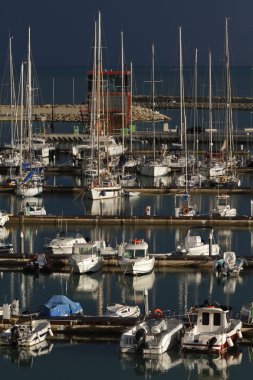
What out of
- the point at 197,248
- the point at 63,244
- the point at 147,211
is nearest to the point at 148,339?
the point at 197,248

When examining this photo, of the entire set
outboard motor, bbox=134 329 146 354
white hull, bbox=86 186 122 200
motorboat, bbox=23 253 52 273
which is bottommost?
outboard motor, bbox=134 329 146 354

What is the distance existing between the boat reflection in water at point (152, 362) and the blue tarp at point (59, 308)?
114 inches

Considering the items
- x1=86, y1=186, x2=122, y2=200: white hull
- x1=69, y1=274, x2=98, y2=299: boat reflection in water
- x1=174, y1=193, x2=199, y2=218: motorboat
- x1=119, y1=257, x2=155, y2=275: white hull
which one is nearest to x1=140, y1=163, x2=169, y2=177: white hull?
x1=86, y1=186, x2=122, y2=200: white hull

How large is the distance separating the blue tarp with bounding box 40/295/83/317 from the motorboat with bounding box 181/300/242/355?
372cm

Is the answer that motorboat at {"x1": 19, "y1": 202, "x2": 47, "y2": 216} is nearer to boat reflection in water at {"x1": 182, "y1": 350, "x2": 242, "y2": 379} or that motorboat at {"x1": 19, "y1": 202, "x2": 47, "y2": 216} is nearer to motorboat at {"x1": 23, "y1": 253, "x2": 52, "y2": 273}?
motorboat at {"x1": 23, "y1": 253, "x2": 52, "y2": 273}

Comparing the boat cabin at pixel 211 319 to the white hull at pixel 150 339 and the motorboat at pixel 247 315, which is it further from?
the motorboat at pixel 247 315

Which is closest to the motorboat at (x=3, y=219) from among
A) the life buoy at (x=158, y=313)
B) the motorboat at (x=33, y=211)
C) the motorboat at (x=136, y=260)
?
the motorboat at (x=33, y=211)

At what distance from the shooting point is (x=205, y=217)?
45.4 m

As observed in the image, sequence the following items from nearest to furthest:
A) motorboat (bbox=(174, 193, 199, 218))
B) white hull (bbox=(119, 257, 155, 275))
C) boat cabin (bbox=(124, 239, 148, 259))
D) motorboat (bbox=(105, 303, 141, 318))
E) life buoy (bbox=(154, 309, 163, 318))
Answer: life buoy (bbox=(154, 309, 163, 318)), motorboat (bbox=(105, 303, 141, 318)), white hull (bbox=(119, 257, 155, 275)), boat cabin (bbox=(124, 239, 148, 259)), motorboat (bbox=(174, 193, 199, 218))

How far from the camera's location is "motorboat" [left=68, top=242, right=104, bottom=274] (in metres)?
36.5

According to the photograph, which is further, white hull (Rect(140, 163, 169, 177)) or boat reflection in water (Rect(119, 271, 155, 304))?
white hull (Rect(140, 163, 169, 177))

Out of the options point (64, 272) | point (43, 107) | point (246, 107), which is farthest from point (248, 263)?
point (246, 107)

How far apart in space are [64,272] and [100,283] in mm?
1580

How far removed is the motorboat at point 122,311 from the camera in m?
30.6
